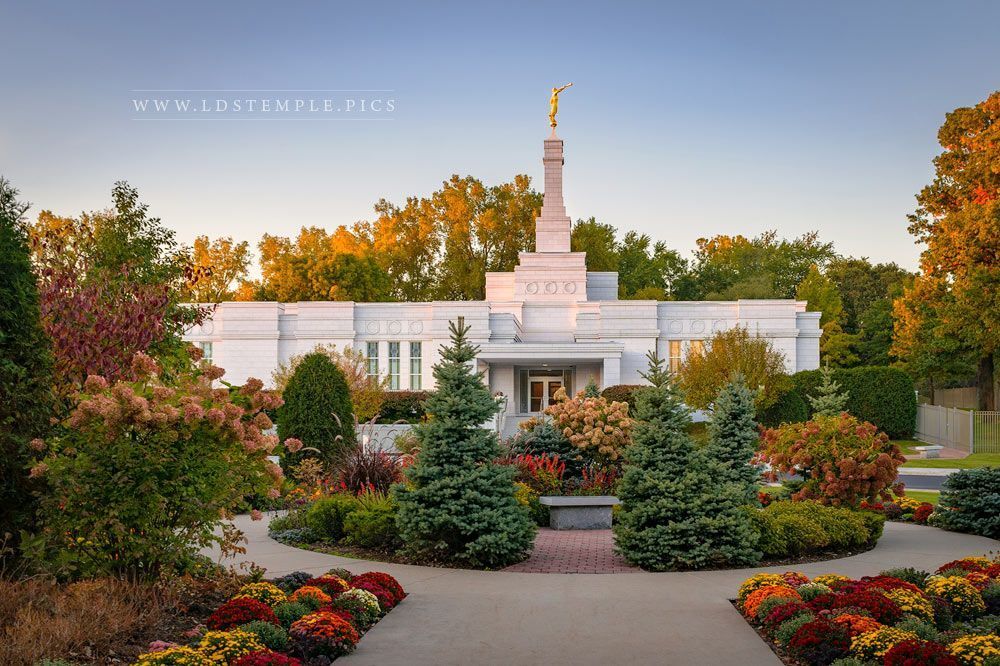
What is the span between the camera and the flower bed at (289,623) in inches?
277

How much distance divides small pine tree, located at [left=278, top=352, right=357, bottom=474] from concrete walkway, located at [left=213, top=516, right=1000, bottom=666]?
26.1ft

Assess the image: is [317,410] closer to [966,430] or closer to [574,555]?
[574,555]

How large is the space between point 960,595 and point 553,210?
47.6 metres

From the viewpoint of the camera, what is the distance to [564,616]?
31.2 ft

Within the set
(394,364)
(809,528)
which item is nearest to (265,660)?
(809,528)

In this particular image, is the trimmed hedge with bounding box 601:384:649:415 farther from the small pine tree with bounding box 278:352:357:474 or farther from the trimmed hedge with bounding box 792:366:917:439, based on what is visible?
the small pine tree with bounding box 278:352:357:474

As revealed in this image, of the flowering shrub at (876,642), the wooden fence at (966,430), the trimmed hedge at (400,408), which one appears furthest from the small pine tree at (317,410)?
the wooden fence at (966,430)

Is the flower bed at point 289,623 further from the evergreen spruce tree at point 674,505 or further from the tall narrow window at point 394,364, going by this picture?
the tall narrow window at point 394,364

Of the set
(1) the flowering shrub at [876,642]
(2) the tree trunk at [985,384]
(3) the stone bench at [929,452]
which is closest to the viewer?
(1) the flowering shrub at [876,642]

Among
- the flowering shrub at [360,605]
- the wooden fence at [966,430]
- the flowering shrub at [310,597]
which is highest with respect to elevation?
the flowering shrub at [310,597]

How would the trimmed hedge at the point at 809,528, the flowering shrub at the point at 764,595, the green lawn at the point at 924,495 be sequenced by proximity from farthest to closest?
the green lawn at the point at 924,495, the trimmed hedge at the point at 809,528, the flowering shrub at the point at 764,595

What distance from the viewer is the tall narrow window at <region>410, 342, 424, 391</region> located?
4519 centimetres

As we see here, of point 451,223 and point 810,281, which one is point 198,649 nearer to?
point 810,281

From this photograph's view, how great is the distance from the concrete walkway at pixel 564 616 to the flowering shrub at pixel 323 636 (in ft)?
0.59
